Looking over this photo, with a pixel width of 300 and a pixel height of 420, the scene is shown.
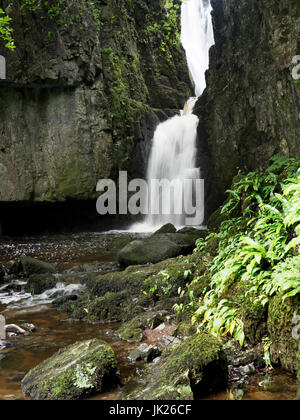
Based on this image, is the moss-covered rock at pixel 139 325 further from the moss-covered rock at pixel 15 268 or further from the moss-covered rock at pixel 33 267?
the moss-covered rock at pixel 15 268

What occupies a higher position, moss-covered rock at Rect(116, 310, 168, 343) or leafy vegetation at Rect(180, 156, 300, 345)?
leafy vegetation at Rect(180, 156, 300, 345)

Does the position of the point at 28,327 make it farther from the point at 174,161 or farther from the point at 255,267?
the point at 174,161

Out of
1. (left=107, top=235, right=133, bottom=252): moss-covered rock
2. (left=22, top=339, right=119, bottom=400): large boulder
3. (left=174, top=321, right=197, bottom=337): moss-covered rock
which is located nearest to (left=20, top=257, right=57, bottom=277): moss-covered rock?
(left=107, top=235, right=133, bottom=252): moss-covered rock

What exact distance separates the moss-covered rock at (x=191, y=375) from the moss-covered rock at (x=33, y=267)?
6.27 m

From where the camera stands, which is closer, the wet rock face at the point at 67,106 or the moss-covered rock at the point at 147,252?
the moss-covered rock at the point at 147,252

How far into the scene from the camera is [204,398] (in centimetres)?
269

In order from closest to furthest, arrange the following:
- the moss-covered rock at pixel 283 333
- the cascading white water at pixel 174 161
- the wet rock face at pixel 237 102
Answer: the moss-covered rock at pixel 283 333 < the wet rock face at pixel 237 102 < the cascading white water at pixel 174 161

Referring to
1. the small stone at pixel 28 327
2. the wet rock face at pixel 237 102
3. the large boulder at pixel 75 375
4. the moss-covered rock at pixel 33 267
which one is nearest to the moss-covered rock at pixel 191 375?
the large boulder at pixel 75 375

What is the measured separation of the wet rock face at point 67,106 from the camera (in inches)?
602

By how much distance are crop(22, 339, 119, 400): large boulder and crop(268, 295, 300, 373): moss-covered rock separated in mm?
1452

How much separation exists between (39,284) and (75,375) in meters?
4.68

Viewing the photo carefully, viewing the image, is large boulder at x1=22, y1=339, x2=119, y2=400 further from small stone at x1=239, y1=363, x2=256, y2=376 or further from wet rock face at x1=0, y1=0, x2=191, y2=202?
wet rock face at x1=0, y1=0, x2=191, y2=202

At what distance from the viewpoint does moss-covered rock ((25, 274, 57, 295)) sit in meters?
7.28

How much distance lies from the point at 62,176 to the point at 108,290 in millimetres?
11410
